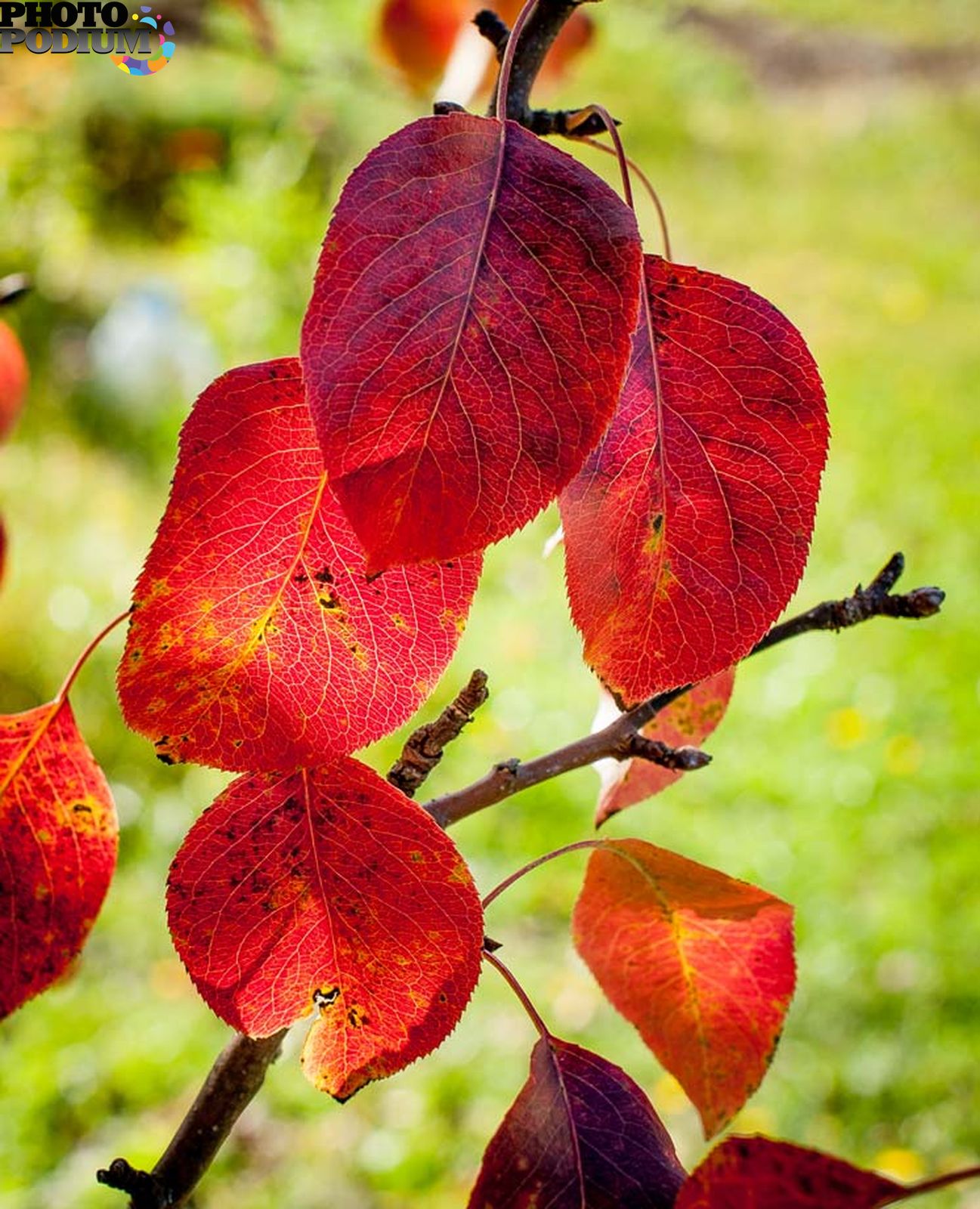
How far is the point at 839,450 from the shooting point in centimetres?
308

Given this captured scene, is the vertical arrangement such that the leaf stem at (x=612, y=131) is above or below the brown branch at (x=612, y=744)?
above

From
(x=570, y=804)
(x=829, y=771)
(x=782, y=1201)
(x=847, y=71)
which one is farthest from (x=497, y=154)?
(x=847, y=71)

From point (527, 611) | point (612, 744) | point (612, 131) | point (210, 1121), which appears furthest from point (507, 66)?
point (527, 611)

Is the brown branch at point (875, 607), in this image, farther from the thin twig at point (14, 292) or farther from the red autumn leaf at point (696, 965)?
the thin twig at point (14, 292)

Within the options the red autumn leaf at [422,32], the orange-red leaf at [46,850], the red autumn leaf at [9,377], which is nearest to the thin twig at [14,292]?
the red autumn leaf at [9,377]

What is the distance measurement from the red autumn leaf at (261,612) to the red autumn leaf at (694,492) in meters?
0.05

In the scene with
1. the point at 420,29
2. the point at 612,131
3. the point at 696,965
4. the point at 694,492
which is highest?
the point at 420,29

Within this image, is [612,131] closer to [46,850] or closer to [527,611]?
[46,850]

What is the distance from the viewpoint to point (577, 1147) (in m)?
0.42

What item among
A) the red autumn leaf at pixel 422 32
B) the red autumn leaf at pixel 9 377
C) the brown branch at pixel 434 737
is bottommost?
the brown branch at pixel 434 737

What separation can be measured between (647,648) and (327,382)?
0.12 m

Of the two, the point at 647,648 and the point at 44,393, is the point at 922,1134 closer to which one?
the point at 647,648

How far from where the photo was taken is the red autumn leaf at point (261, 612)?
35 cm

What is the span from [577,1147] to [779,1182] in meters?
0.11
